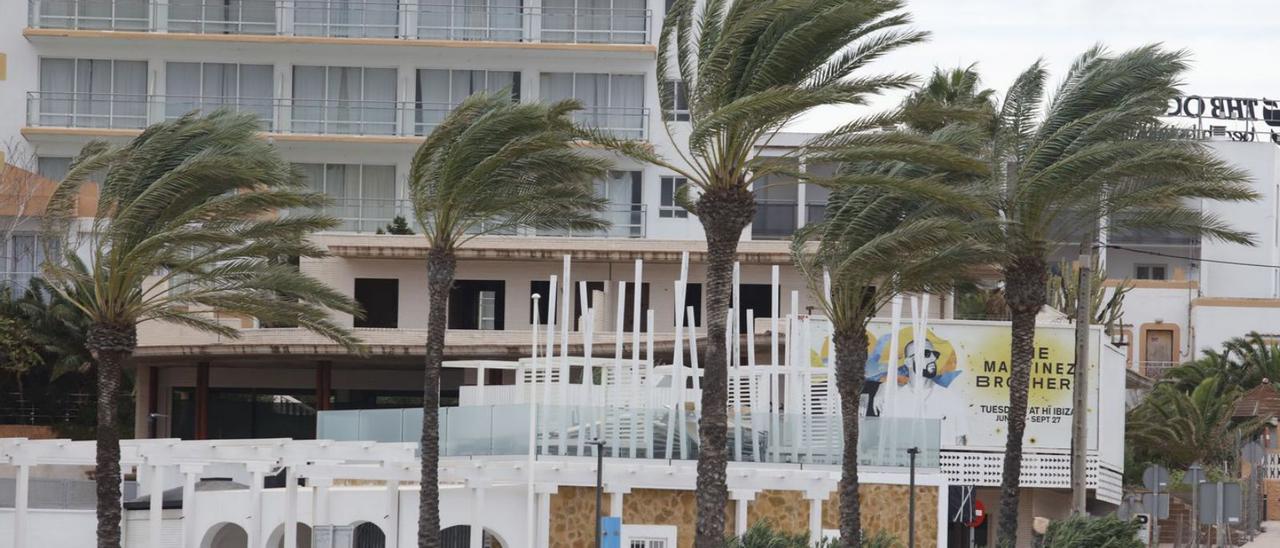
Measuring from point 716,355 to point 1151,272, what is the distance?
62155 millimetres

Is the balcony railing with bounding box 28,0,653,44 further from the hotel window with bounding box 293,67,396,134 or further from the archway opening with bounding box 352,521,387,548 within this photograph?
the archway opening with bounding box 352,521,387,548

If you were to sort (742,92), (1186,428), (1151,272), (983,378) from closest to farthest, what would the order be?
1. (742,92)
2. (983,378)
3. (1186,428)
4. (1151,272)

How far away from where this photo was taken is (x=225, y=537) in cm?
3562

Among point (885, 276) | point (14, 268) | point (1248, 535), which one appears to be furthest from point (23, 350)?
point (1248, 535)

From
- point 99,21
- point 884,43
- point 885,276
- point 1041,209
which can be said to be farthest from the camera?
point 99,21

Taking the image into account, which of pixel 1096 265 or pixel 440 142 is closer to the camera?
pixel 440 142

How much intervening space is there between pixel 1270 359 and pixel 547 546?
1678 inches

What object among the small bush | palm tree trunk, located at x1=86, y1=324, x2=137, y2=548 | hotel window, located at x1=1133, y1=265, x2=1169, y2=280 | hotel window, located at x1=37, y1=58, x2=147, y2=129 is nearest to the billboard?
the small bush

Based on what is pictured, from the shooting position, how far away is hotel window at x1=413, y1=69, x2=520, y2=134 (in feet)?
175

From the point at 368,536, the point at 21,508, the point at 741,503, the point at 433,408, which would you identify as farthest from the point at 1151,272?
the point at 21,508

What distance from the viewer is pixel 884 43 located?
26.1 m

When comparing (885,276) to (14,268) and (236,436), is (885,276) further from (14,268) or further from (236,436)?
(14,268)

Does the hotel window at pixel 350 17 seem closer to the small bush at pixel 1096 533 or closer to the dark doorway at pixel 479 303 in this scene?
the dark doorway at pixel 479 303

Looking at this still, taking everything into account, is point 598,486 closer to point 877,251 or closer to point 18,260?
point 877,251
